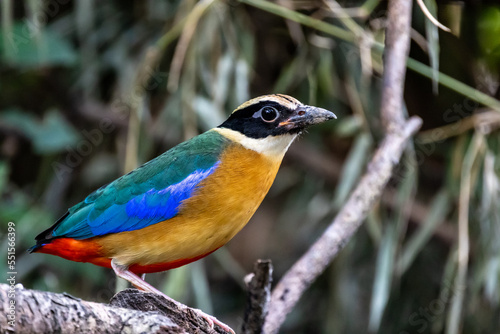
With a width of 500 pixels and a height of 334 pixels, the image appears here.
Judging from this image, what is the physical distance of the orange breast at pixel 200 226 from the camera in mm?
2898

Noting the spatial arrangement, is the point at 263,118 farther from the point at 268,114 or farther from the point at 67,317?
the point at 67,317

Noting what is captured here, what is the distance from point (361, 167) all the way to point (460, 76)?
1.16 meters

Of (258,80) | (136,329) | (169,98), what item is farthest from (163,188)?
(258,80)

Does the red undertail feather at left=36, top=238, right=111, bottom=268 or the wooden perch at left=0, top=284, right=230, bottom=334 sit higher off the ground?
the red undertail feather at left=36, top=238, right=111, bottom=268

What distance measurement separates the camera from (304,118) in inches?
125

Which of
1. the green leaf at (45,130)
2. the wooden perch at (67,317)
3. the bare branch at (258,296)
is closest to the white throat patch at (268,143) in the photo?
the bare branch at (258,296)

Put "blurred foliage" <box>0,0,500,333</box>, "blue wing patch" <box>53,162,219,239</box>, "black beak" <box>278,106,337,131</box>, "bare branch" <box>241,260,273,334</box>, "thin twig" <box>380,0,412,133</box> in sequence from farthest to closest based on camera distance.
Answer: "blurred foliage" <box>0,0,500,333</box> < "thin twig" <box>380,0,412,133</box> < "black beak" <box>278,106,337,131</box> < "blue wing patch" <box>53,162,219,239</box> < "bare branch" <box>241,260,273,334</box>

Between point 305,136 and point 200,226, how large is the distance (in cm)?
300

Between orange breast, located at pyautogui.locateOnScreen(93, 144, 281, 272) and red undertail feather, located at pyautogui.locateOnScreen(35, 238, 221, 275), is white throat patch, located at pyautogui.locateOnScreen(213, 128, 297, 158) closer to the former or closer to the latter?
orange breast, located at pyautogui.locateOnScreen(93, 144, 281, 272)

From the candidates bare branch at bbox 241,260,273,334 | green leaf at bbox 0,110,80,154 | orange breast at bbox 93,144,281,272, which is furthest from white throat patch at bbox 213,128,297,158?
green leaf at bbox 0,110,80,154

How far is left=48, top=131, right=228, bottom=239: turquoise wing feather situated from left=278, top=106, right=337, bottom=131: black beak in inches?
12.9

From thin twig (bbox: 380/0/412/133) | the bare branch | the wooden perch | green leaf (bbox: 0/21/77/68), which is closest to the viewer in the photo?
the wooden perch

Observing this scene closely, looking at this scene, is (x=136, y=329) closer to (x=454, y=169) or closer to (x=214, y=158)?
(x=214, y=158)

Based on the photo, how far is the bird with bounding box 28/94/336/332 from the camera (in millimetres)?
2928
